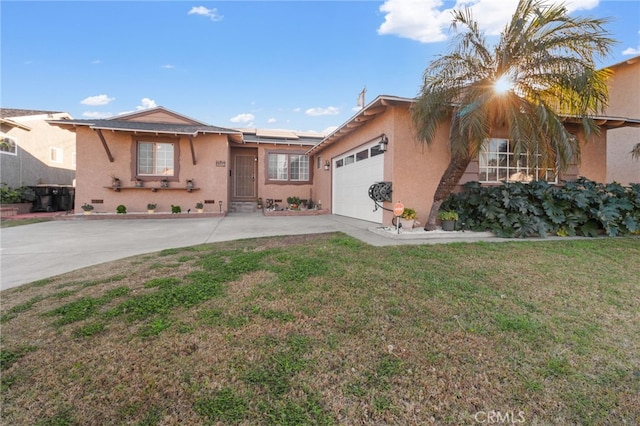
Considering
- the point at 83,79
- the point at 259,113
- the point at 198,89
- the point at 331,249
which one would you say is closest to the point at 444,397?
the point at 331,249

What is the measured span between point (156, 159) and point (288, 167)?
585 cm

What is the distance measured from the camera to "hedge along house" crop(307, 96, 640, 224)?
22.5 ft

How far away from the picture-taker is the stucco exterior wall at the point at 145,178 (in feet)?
35.7

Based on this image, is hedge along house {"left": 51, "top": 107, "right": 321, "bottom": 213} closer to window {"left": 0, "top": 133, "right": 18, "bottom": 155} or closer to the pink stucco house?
the pink stucco house

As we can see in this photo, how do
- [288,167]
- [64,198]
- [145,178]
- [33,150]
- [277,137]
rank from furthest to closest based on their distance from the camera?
[277,137], [288,167], [33,150], [64,198], [145,178]

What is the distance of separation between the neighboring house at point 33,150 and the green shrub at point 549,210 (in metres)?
16.2

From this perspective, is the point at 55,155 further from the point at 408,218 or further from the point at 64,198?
the point at 408,218

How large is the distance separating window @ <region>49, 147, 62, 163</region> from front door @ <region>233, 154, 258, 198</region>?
10498 millimetres

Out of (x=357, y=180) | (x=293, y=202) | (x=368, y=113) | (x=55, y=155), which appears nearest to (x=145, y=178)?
(x=293, y=202)

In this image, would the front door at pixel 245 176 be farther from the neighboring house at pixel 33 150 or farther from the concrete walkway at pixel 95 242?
the neighboring house at pixel 33 150

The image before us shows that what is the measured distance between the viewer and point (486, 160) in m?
7.78

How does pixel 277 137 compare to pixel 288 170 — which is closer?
pixel 288 170

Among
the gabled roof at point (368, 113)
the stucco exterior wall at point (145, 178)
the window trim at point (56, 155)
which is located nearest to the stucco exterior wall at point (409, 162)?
the gabled roof at point (368, 113)

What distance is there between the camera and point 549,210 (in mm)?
6312
